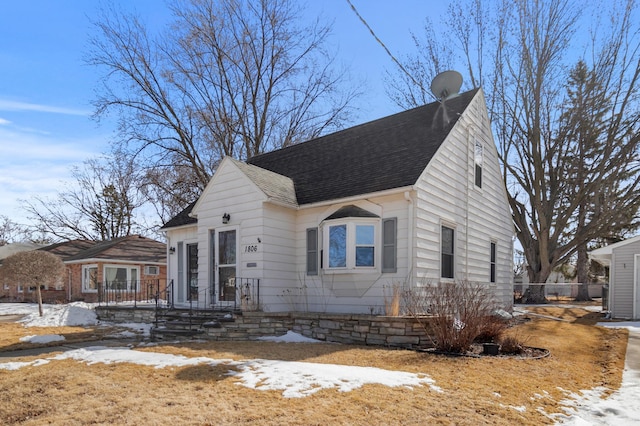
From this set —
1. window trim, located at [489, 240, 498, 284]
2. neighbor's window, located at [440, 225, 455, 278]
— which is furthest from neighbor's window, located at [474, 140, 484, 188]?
neighbor's window, located at [440, 225, 455, 278]

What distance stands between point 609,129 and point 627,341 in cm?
1413

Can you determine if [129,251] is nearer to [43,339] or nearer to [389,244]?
[43,339]

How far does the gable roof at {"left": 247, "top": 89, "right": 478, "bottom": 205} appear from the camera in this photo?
1041 centimetres

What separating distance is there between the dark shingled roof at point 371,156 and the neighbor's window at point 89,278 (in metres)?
12.4

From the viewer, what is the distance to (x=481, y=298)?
8094 millimetres

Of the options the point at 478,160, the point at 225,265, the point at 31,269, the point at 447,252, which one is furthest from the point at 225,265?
the point at 31,269

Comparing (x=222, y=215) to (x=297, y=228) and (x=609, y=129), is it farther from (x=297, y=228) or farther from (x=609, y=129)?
(x=609, y=129)

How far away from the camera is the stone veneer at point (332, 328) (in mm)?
8469

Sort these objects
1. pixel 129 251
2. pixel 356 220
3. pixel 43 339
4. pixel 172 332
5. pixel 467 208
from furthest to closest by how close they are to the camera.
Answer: pixel 129 251, pixel 467 208, pixel 172 332, pixel 356 220, pixel 43 339

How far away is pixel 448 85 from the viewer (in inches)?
522

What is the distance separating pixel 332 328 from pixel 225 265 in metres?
3.49

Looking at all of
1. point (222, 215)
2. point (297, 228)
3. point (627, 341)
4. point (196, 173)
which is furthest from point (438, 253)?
point (196, 173)

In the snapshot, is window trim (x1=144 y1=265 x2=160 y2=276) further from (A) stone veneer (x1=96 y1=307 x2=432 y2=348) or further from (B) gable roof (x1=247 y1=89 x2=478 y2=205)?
(A) stone veneer (x1=96 y1=307 x2=432 y2=348)

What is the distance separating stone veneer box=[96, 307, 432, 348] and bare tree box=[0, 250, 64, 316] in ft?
30.6
